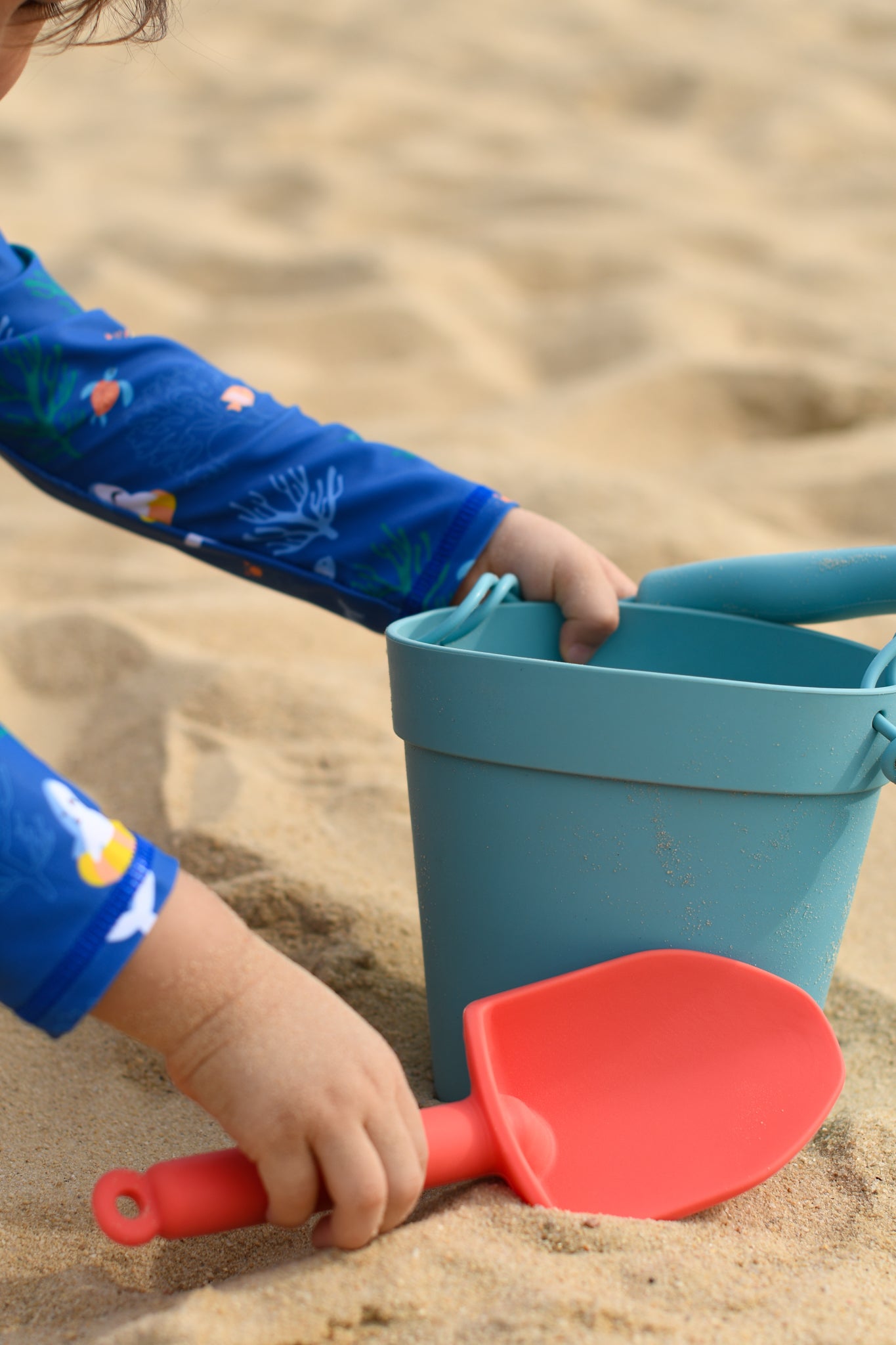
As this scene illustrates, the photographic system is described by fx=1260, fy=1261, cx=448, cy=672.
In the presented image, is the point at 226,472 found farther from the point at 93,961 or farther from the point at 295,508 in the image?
the point at 93,961

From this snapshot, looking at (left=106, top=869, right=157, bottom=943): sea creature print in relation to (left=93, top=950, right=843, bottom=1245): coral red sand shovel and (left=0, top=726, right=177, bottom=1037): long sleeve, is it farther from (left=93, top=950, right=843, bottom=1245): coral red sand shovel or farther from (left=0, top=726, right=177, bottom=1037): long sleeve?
(left=93, top=950, right=843, bottom=1245): coral red sand shovel

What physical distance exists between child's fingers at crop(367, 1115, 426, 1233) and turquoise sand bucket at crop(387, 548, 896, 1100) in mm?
205

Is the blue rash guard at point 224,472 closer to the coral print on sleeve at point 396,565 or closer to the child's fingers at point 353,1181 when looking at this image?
the coral print on sleeve at point 396,565

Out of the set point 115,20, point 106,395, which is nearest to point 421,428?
point 115,20

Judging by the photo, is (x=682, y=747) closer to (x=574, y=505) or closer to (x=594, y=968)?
(x=594, y=968)

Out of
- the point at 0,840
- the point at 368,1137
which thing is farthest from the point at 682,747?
the point at 0,840

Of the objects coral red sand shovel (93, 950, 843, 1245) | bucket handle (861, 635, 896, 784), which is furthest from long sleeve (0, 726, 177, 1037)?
bucket handle (861, 635, 896, 784)

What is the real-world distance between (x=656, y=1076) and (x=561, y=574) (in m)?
0.39

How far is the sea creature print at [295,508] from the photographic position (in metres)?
1.05

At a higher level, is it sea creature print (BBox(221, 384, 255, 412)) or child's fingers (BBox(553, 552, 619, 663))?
sea creature print (BBox(221, 384, 255, 412))

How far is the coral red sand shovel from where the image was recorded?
2.54 feet

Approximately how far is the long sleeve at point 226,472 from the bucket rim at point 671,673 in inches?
2.6

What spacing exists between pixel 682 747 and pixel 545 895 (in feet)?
0.45

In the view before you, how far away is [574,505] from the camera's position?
A: 73.2 inches
